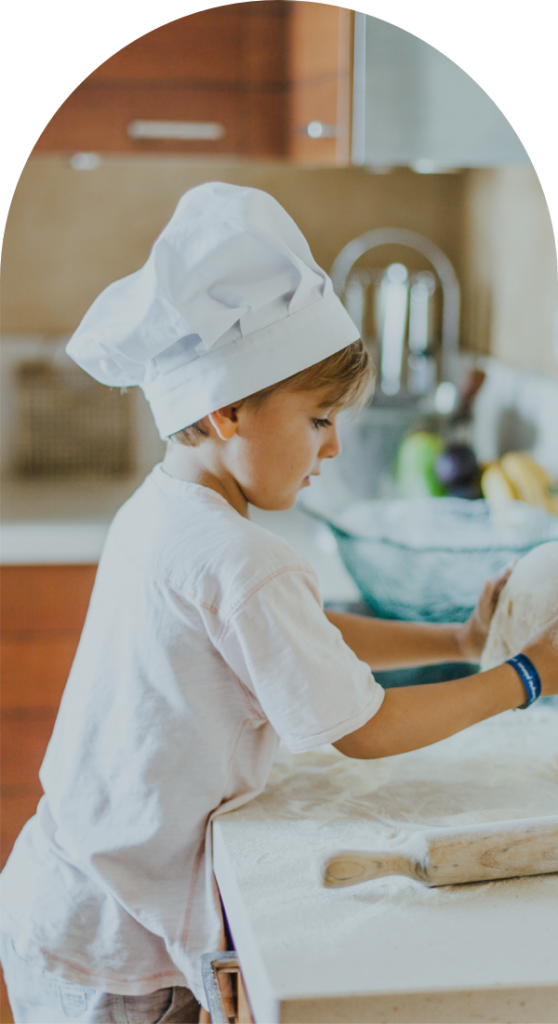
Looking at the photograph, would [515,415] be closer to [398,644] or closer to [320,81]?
[320,81]

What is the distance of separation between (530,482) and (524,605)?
2.40ft

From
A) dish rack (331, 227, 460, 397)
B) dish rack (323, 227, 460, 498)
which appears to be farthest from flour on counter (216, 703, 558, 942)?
dish rack (331, 227, 460, 397)

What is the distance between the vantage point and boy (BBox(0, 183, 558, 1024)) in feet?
2.22

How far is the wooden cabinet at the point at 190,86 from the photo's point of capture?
1.69 meters

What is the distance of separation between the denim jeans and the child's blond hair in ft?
1.46

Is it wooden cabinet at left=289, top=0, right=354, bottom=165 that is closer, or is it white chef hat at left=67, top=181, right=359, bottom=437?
white chef hat at left=67, top=181, right=359, bottom=437

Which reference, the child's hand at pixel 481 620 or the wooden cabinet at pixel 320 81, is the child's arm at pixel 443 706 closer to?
the child's hand at pixel 481 620

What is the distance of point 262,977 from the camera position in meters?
0.50

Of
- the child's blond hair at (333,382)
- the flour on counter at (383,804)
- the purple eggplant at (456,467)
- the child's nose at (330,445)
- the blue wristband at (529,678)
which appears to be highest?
the child's blond hair at (333,382)

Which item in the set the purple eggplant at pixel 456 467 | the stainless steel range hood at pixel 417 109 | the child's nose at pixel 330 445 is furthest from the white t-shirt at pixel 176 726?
the purple eggplant at pixel 456 467

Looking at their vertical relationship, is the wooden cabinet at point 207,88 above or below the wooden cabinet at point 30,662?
above

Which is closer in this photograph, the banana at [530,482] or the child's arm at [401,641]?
the child's arm at [401,641]

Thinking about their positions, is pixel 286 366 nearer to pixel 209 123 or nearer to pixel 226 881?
pixel 226 881

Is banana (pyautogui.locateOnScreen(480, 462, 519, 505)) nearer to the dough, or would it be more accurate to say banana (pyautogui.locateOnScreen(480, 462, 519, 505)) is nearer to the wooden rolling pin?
the dough
